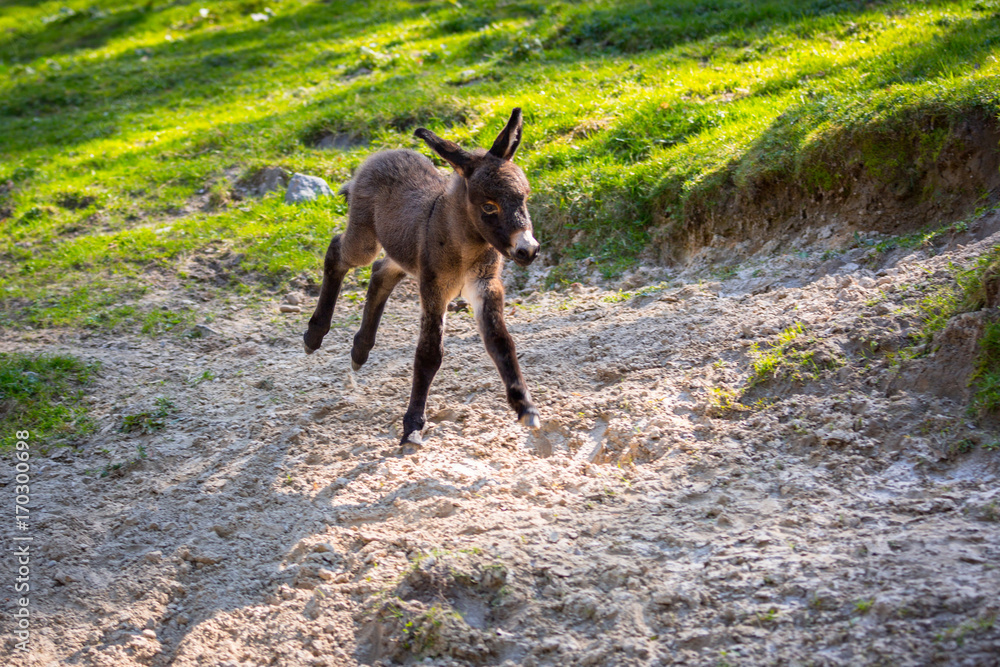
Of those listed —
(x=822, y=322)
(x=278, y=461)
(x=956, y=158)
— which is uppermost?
(x=956, y=158)

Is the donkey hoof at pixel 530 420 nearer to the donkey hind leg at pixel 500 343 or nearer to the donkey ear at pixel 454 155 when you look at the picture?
the donkey hind leg at pixel 500 343

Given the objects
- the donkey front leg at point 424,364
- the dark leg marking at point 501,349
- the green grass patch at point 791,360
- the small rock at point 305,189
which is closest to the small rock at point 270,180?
the small rock at point 305,189

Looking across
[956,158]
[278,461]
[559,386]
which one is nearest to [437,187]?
[559,386]

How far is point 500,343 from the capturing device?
4984 mm

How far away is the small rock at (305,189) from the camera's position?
30.1ft

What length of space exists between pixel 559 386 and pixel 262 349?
2877 mm

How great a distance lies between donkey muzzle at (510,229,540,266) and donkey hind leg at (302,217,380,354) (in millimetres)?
2068

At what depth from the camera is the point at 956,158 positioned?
226 inches

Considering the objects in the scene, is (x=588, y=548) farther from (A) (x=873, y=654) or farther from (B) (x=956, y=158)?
(B) (x=956, y=158)

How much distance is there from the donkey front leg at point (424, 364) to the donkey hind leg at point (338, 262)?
123cm

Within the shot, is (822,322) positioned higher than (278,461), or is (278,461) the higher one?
(822,322)

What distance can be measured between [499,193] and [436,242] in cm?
78

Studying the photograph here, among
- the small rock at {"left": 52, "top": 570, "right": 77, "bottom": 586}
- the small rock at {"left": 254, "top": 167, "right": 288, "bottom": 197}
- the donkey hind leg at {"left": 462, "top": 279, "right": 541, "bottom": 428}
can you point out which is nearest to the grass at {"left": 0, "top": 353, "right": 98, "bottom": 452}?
the small rock at {"left": 52, "top": 570, "right": 77, "bottom": 586}

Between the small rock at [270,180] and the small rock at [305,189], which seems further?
the small rock at [270,180]
